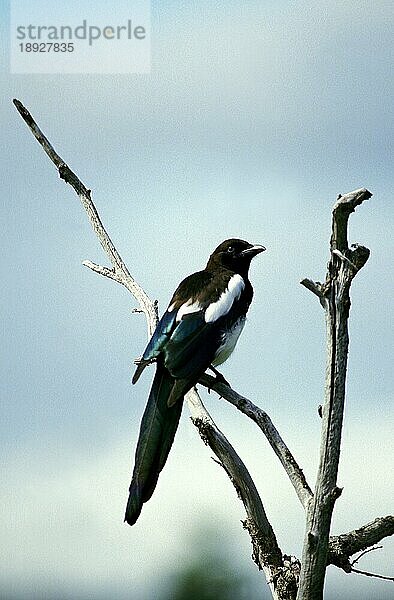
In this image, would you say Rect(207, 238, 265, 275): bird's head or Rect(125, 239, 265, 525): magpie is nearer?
Rect(125, 239, 265, 525): magpie

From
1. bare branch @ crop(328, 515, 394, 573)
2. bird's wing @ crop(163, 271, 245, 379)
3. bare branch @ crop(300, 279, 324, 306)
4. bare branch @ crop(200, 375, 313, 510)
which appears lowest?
bare branch @ crop(328, 515, 394, 573)

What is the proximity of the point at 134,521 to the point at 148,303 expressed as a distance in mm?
563

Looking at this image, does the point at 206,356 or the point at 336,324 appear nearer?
the point at 336,324

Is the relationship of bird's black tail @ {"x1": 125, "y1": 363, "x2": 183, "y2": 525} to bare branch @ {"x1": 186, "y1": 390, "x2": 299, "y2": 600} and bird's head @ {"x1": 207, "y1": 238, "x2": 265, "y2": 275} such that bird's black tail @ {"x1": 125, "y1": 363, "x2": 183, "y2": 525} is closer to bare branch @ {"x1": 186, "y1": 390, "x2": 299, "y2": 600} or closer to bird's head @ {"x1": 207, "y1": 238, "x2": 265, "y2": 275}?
bare branch @ {"x1": 186, "y1": 390, "x2": 299, "y2": 600}

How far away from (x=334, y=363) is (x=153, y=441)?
475mm

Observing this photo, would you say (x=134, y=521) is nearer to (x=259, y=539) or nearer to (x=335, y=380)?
(x=259, y=539)

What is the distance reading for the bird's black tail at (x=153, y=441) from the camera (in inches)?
69.7

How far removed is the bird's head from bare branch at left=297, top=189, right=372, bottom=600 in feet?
3.23

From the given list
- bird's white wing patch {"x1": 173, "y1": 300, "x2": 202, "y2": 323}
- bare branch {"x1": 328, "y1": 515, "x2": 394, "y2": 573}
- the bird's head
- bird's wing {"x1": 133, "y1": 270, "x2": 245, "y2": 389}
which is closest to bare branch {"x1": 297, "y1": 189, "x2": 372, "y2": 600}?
Answer: bare branch {"x1": 328, "y1": 515, "x2": 394, "y2": 573}

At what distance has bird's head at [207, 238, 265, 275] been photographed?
2.49 m

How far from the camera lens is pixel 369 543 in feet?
5.65

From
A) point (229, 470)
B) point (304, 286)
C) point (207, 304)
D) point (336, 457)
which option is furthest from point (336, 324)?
point (207, 304)

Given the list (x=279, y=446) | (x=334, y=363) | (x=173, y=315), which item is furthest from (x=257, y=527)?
(x=173, y=315)

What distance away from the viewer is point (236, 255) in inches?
98.0
